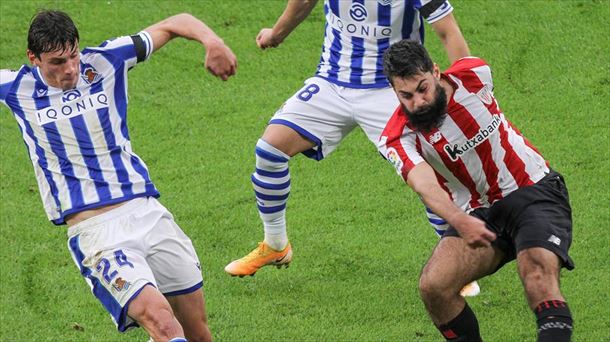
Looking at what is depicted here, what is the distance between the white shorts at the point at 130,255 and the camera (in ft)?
24.1

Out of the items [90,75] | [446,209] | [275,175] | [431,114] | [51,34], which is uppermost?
[51,34]

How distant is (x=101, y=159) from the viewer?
7.70 meters

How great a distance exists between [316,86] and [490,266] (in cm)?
216

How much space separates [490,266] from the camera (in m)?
7.63

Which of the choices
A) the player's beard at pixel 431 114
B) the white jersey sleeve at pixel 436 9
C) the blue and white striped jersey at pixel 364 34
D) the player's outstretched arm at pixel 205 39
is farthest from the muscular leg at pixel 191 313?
the white jersey sleeve at pixel 436 9

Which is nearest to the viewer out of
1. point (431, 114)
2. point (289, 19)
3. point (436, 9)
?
point (431, 114)

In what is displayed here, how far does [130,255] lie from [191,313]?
591mm

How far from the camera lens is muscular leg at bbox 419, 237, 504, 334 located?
7.47 m

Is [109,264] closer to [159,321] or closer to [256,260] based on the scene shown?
[159,321]

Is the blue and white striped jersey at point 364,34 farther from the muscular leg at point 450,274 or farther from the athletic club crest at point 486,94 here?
the muscular leg at point 450,274

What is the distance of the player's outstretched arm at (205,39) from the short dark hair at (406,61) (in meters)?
0.86

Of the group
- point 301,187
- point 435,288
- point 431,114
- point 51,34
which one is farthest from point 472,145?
point 301,187

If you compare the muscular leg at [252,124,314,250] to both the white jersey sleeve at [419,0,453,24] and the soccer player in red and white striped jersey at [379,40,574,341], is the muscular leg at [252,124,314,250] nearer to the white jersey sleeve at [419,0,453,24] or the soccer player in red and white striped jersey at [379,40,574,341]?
the white jersey sleeve at [419,0,453,24]

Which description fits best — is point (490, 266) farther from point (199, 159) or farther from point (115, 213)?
point (199, 159)
